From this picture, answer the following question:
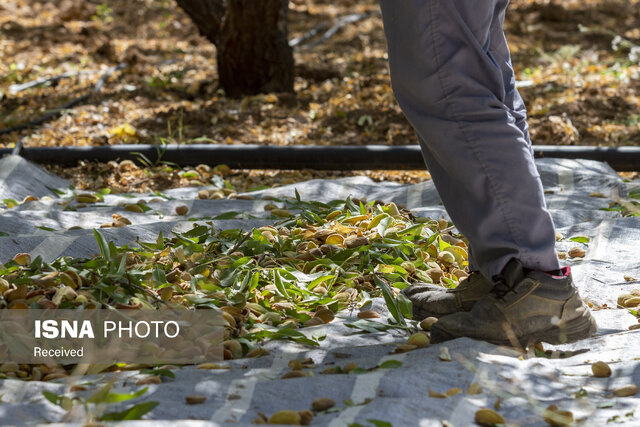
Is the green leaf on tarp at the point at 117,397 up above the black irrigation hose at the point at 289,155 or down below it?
below

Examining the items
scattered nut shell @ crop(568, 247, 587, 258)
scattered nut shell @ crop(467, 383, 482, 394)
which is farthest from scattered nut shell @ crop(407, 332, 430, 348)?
scattered nut shell @ crop(568, 247, 587, 258)

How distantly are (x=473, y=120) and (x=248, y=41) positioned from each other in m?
3.24

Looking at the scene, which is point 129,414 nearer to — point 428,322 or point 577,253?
point 428,322

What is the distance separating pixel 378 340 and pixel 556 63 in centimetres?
426

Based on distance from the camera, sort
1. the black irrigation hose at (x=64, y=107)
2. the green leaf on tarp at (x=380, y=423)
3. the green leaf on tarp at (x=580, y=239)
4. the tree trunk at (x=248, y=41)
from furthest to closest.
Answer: the tree trunk at (x=248, y=41) < the black irrigation hose at (x=64, y=107) < the green leaf on tarp at (x=580, y=239) < the green leaf on tarp at (x=380, y=423)

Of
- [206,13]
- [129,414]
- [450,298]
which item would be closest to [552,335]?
[450,298]

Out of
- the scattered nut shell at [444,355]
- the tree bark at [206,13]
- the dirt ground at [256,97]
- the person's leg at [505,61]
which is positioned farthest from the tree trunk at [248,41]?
the scattered nut shell at [444,355]

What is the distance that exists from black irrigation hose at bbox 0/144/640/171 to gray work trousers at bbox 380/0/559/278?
5.86 feet

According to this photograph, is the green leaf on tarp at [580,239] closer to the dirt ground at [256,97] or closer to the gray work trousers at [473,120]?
the gray work trousers at [473,120]

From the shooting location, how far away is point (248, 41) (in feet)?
15.8

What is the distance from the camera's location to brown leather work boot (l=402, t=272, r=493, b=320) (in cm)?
200

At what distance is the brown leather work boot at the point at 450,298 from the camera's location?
2.00 metres

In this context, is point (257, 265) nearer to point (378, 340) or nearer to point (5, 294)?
point (378, 340)

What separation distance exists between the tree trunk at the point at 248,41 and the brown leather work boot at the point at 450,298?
3.04 metres
